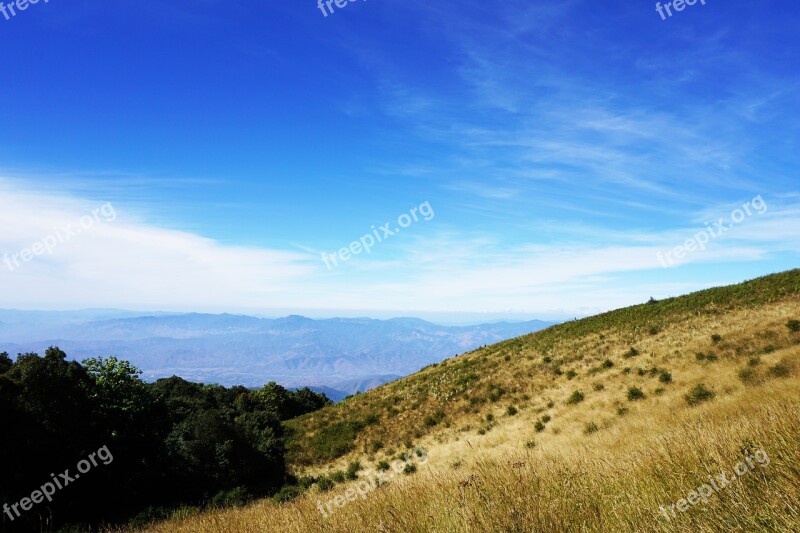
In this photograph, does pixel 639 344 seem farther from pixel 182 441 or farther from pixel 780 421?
pixel 182 441

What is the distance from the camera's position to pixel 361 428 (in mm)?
31453

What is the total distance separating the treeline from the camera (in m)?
14.2

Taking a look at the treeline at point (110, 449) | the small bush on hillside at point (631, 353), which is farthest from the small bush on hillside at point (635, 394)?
the treeline at point (110, 449)

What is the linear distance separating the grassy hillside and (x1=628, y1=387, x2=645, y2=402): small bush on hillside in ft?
0.25

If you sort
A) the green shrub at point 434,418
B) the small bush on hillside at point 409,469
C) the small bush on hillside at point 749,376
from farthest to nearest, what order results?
1. the green shrub at point 434,418
2. the small bush on hillside at point 409,469
3. the small bush on hillside at point 749,376

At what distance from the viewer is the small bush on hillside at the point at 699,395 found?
1921 centimetres

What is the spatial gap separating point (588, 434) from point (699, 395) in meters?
5.87

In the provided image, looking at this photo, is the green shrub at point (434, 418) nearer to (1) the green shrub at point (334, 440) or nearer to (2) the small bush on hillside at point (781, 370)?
(1) the green shrub at point (334, 440)

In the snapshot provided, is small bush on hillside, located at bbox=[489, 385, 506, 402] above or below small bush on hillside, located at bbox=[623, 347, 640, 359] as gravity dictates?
below

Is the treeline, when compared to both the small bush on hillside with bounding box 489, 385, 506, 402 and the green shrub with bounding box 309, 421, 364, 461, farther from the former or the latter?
the small bush on hillside with bounding box 489, 385, 506, 402

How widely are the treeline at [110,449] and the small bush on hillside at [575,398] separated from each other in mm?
18351

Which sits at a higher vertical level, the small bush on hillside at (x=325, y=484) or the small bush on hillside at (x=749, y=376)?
the small bush on hillside at (x=749, y=376)

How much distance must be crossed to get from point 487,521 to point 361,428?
28.6 metres

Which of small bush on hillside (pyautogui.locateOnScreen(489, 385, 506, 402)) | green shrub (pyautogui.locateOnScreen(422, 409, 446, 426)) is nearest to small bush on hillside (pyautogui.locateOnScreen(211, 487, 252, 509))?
green shrub (pyautogui.locateOnScreen(422, 409, 446, 426))
